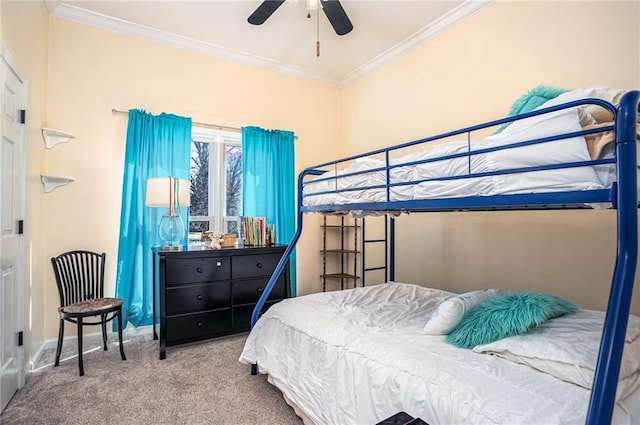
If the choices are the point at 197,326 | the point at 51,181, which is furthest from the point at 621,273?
the point at 51,181

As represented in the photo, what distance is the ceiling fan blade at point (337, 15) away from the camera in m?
2.38

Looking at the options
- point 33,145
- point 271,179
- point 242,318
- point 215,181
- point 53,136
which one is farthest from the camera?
point 271,179

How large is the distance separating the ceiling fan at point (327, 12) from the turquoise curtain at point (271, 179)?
4.38ft

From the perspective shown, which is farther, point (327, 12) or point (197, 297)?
point (197, 297)

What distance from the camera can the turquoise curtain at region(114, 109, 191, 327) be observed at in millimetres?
3074

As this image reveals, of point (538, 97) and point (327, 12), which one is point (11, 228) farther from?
point (538, 97)

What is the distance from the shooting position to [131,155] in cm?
311

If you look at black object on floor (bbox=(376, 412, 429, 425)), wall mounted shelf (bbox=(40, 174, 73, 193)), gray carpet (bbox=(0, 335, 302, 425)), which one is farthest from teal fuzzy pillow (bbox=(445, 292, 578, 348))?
wall mounted shelf (bbox=(40, 174, 73, 193))

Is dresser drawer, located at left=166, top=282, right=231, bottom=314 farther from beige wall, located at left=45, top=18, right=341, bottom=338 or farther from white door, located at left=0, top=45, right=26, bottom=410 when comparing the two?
white door, located at left=0, top=45, right=26, bottom=410

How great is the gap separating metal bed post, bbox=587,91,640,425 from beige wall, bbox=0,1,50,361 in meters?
2.96

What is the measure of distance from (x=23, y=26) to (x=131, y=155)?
1.13m

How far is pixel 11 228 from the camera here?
83.2 inches

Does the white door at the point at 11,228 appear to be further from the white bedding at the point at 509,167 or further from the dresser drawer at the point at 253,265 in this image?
the white bedding at the point at 509,167

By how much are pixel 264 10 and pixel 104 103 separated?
68.1 inches
